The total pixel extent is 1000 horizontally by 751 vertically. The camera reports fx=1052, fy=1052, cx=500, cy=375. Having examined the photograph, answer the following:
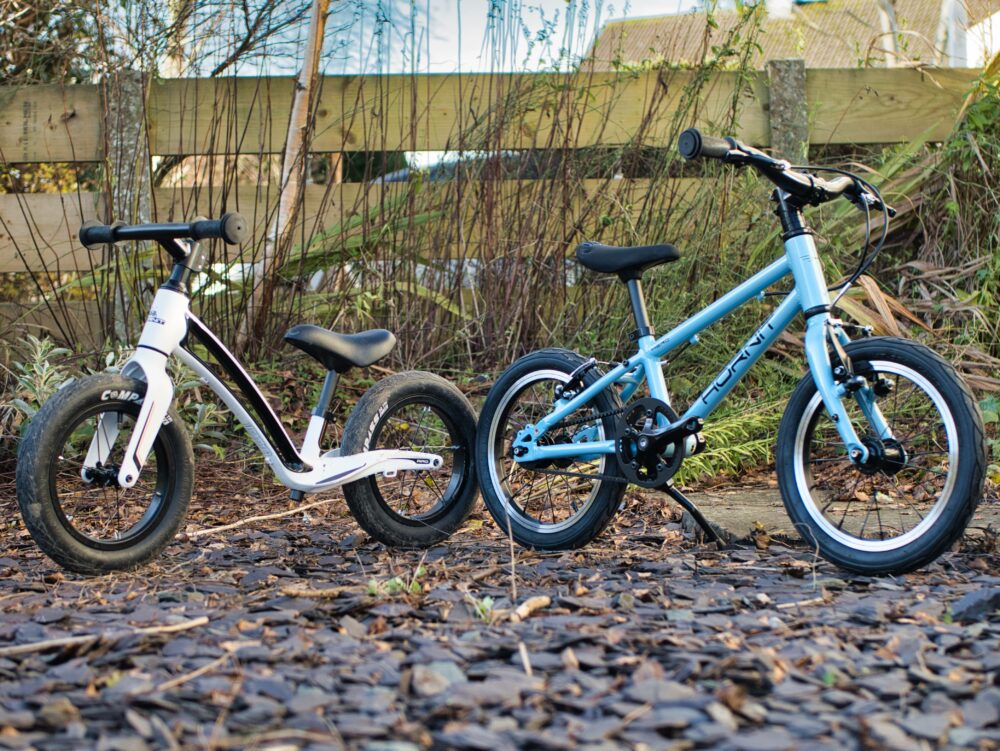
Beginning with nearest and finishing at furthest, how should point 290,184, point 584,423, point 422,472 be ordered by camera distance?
point 584,423 < point 422,472 < point 290,184

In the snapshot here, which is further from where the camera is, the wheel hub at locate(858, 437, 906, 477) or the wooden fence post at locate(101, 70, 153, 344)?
the wooden fence post at locate(101, 70, 153, 344)

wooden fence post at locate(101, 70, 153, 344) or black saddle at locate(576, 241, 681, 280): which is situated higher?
wooden fence post at locate(101, 70, 153, 344)

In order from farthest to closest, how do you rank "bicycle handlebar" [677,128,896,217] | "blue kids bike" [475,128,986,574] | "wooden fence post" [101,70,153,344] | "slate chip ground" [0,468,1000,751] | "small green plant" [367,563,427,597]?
1. "wooden fence post" [101,70,153,344]
2. "bicycle handlebar" [677,128,896,217]
3. "blue kids bike" [475,128,986,574]
4. "small green plant" [367,563,427,597]
5. "slate chip ground" [0,468,1000,751]

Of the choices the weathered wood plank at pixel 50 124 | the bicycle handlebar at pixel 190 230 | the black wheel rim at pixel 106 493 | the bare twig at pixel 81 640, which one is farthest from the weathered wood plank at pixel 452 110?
the bare twig at pixel 81 640

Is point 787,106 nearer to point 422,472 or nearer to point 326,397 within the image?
point 422,472

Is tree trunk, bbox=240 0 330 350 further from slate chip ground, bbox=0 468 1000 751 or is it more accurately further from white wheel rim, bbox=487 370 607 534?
slate chip ground, bbox=0 468 1000 751

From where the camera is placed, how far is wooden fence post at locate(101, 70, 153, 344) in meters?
4.75

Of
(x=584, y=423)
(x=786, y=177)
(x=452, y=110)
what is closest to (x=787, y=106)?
(x=452, y=110)

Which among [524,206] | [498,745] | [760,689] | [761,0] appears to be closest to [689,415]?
[760,689]

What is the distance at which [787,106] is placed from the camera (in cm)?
540

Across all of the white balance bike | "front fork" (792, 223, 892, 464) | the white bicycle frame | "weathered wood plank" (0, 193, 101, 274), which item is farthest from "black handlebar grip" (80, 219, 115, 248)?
"weathered wood plank" (0, 193, 101, 274)

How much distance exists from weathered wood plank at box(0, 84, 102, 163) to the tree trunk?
1075 millimetres

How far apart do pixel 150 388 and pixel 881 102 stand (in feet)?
13.9

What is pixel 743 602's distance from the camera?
241cm
